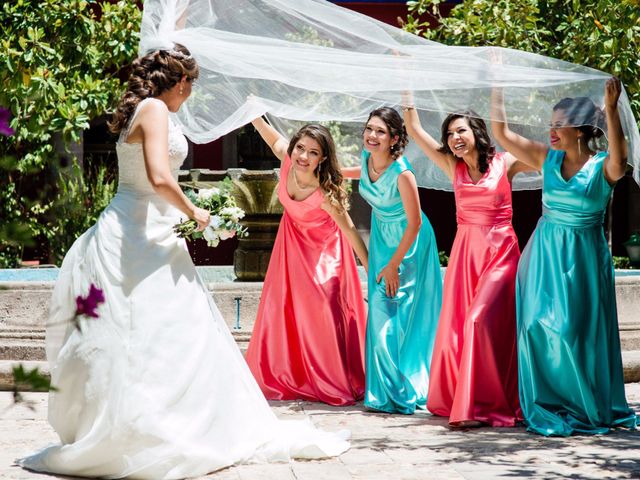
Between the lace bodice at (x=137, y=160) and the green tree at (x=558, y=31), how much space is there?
20.5ft

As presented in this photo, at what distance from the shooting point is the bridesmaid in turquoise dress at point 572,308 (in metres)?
5.70

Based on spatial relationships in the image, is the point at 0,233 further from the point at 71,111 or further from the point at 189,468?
the point at 71,111

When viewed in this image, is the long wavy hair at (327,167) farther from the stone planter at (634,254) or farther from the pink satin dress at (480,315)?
the stone planter at (634,254)

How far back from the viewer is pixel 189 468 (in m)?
4.55

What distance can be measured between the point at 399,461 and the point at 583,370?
4.34ft

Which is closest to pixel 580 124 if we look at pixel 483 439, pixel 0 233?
pixel 483 439

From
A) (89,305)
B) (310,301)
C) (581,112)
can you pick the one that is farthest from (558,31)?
(89,305)

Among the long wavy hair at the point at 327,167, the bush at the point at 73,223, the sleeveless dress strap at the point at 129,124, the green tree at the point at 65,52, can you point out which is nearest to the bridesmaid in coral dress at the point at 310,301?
the long wavy hair at the point at 327,167

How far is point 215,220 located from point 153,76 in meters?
0.70

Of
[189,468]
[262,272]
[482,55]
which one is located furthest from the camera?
[262,272]

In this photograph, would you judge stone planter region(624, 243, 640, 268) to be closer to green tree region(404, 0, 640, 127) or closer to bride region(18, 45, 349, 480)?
green tree region(404, 0, 640, 127)

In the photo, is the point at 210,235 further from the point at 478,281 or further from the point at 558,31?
the point at 558,31

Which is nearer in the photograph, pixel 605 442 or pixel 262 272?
pixel 605 442

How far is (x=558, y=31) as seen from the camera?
42.9ft
